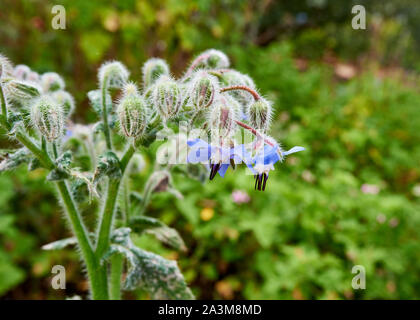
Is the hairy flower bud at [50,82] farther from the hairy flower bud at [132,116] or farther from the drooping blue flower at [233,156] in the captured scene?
the drooping blue flower at [233,156]

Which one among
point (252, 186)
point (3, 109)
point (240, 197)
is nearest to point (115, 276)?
point (3, 109)

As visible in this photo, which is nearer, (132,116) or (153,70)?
(132,116)

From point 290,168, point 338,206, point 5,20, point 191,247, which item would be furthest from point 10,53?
point 338,206

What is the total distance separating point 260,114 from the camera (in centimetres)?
83

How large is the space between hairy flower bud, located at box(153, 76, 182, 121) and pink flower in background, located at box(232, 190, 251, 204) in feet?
5.17

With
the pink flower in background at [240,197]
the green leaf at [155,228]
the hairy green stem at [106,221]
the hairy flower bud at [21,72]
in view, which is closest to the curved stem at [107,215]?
the hairy green stem at [106,221]

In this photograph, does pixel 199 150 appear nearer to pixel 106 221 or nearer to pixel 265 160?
pixel 265 160

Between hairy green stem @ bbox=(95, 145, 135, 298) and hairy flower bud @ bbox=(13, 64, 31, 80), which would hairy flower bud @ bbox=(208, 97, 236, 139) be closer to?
hairy green stem @ bbox=(95, 145, 135, 298)

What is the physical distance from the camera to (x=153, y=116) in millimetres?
892

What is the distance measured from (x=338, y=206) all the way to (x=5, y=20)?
111 inches

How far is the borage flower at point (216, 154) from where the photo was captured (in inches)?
29.9

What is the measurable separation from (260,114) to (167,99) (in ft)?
0.63

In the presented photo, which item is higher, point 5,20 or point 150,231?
point 5,20
